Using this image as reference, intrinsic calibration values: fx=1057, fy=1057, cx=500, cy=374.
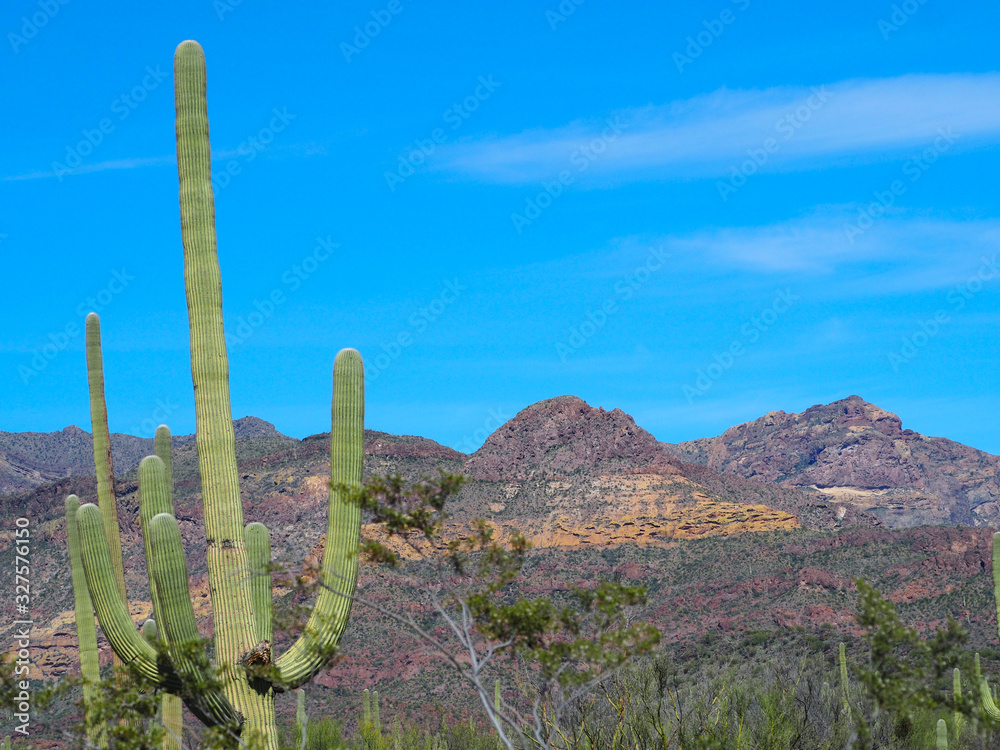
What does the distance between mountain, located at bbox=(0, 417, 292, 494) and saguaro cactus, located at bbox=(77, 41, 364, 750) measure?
127 m

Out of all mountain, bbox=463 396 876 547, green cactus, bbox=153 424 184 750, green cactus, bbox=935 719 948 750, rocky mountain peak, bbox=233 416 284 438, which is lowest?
green cactus, bbox=935 719 948 750

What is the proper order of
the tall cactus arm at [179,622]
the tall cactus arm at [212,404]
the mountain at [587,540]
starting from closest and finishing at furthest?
the tall cactus arm at [179,622] → the tall cactus arm at [212,404] → the mountain at [587,540]

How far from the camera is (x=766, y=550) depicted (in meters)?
57.6

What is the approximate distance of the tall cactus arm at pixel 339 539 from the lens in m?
8.71

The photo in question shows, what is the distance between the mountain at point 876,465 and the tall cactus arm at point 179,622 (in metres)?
146

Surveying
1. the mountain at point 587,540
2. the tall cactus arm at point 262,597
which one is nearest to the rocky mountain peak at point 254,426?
the mountain at point 587,540

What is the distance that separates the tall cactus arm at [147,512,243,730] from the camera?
317 inches

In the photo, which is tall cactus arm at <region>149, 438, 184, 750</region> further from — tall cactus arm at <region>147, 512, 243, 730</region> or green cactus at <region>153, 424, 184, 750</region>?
tall cactus arm at <region>147, 512, 243, 730</region>

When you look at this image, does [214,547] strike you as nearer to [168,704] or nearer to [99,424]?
[168,704]

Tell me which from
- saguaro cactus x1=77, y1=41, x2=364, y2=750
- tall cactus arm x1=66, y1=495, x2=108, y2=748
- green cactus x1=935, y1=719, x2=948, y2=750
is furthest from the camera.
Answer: green cactus x1=935, y1=719, x2=948, y2=750

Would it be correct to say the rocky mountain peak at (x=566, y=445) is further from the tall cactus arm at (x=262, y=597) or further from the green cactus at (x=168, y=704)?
the tall cactus arm at (x=262, y=597)

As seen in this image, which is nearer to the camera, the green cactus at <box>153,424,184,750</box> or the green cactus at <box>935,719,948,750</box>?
the green cactus at <box>153,424,184,750</box>

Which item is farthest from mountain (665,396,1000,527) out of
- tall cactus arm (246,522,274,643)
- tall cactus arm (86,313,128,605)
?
tall cactus arm (246,522,274,643)

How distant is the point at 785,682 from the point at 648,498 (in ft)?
176
